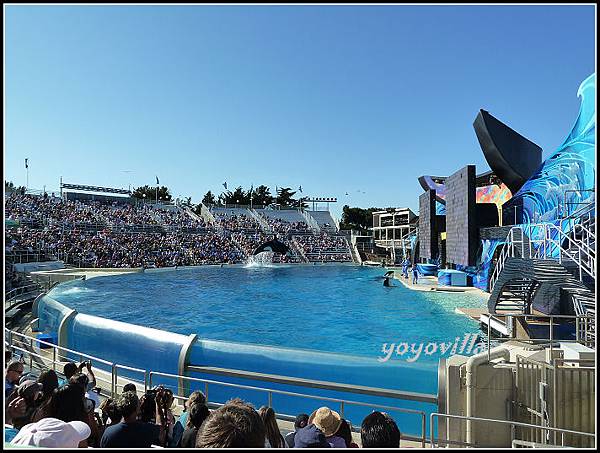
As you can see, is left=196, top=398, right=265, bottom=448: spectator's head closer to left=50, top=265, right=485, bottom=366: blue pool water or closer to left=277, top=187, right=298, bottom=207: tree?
left=50, top=265, right=485, bottom=366: blue pool water

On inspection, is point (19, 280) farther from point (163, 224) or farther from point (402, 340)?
point (163, 224)

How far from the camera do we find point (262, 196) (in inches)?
2518

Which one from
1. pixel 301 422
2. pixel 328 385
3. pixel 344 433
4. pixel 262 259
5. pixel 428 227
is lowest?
pixel 262 259

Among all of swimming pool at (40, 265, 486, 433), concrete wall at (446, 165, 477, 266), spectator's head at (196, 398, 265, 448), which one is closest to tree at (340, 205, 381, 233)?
swimming pool at (40, 265, 486, 433)

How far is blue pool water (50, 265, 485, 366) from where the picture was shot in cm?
984

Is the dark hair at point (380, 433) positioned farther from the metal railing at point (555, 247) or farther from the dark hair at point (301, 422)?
the metal railing at point (555, 247)

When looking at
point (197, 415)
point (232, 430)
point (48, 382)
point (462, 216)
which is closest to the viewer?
point (232, 430)

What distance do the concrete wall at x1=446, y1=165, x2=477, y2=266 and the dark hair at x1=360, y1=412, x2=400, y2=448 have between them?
57.2ft

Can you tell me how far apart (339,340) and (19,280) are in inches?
415

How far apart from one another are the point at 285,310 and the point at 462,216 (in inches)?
393

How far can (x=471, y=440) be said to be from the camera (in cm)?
379

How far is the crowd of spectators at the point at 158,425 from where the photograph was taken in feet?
4.87

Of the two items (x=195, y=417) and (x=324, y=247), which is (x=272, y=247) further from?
(x=195, y=417)

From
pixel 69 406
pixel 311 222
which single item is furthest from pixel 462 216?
pixel 311 222
